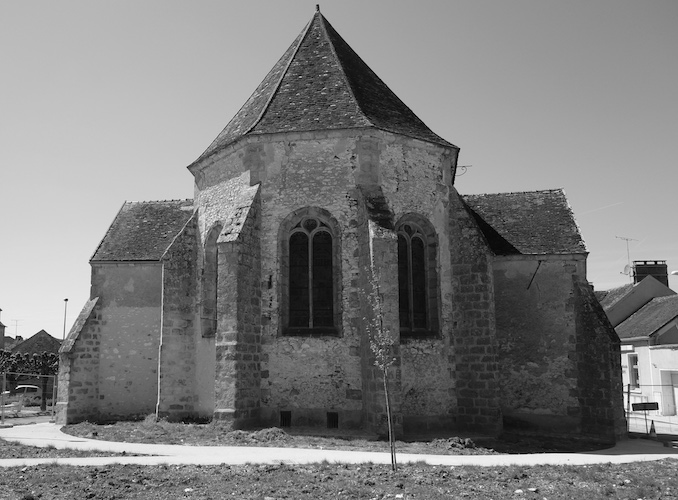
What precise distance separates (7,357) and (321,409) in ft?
105

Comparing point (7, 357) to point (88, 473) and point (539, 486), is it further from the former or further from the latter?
point (539, 486)

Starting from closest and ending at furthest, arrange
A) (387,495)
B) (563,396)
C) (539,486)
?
(387,495), (539,486), (563,396)

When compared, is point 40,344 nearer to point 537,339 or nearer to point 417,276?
point 417,276

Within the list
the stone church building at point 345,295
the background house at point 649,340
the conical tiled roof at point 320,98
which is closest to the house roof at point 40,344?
the stone church building at point 345,295

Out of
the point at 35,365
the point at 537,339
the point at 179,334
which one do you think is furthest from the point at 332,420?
the point at 35,365

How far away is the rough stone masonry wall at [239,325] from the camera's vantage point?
15.6 meters

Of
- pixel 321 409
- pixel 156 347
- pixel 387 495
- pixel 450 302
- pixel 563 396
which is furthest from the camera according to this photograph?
pixel 156 347

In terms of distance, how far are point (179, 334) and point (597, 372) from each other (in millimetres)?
12273

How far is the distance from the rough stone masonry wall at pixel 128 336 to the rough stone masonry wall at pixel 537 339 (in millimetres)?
11538

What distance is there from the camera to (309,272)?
56.0 feet

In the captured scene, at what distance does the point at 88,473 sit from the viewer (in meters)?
10.2

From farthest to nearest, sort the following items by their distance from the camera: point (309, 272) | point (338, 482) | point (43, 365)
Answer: point (43, 365)
point (309, 272)
point (338, 482)

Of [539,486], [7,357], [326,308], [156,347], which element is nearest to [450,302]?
[326,308]

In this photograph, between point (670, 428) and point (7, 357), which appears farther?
point (7, 357)
